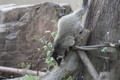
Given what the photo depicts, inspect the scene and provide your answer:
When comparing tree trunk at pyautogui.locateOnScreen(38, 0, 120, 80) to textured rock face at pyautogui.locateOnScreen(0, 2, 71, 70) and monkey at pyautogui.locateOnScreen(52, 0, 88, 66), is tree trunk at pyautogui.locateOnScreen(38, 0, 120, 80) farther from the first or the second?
textured rock face at pyautogui.locateOnScreen(0, 2, 71, 70)

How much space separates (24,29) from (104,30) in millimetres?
2880

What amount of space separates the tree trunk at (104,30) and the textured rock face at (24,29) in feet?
7.64

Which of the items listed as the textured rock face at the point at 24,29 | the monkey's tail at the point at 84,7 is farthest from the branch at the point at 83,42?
the textured rock face at the point at 24,29

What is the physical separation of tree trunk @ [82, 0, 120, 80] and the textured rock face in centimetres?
233

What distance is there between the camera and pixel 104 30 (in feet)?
10.1

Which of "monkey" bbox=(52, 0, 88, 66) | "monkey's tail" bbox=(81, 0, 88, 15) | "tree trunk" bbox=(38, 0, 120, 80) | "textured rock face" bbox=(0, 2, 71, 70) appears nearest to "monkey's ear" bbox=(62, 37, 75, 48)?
"monkey" bbox=(52, 0, 88, 66)

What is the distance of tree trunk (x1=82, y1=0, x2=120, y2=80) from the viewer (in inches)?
119

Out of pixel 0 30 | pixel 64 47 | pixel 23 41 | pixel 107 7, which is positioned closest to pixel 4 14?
pixel 0 30

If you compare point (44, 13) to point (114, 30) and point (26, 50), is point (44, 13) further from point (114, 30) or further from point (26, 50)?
point (114, 30)

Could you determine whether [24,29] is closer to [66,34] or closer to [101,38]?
[66,34]

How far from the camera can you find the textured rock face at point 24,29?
5477 millimetres

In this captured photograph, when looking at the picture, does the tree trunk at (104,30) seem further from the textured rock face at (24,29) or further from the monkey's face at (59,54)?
the textured rock face at (24,29)

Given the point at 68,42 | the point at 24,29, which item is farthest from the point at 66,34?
the point at 24,29

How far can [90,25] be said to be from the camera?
3178 mm
